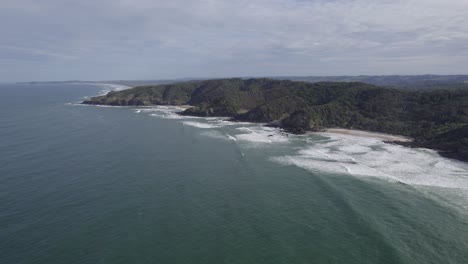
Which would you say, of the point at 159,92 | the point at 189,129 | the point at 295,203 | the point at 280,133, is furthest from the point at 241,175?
the point at 159,92

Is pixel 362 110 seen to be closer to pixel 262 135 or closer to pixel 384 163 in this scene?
pixel 262 135

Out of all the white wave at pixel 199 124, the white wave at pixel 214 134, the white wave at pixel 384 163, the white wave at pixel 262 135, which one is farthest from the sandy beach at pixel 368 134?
the white wave at pixel 199 124

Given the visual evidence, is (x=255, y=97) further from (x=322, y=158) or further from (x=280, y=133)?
(x=322, y=158)

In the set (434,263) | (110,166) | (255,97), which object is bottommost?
(434,263)

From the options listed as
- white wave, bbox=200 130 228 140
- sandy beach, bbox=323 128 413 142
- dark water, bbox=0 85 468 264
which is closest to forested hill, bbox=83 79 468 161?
sandy beach, bbox=323 128 413 142

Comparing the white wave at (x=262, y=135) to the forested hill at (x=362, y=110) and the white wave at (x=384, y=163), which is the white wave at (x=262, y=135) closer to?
the forested hill at (x=362, y=110)
